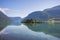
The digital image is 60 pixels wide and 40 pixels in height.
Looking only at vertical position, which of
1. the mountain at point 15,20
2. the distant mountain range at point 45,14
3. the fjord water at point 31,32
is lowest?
the fjord water at point 31,32

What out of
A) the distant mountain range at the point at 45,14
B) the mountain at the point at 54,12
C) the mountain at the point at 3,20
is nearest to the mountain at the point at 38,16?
the distant mountain range at the point at 45,14

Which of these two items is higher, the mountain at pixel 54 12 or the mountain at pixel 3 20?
the mountain at pixel 54 12

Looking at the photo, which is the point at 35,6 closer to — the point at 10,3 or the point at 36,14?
the point at 36,14

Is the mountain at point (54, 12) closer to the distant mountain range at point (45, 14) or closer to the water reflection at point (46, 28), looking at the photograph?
the distant mountain range at point (45, 14)

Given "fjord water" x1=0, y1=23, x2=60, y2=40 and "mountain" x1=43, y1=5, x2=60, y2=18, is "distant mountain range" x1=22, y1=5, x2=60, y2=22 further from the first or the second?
"fjord water" x1=0, y1=23, x2=60, y2=40

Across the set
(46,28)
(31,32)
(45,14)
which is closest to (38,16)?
(45,14)

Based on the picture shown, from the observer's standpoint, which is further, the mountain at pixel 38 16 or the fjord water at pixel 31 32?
the mountain at pixel 38 16

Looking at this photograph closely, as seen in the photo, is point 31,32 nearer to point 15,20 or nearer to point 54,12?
point 15,20
